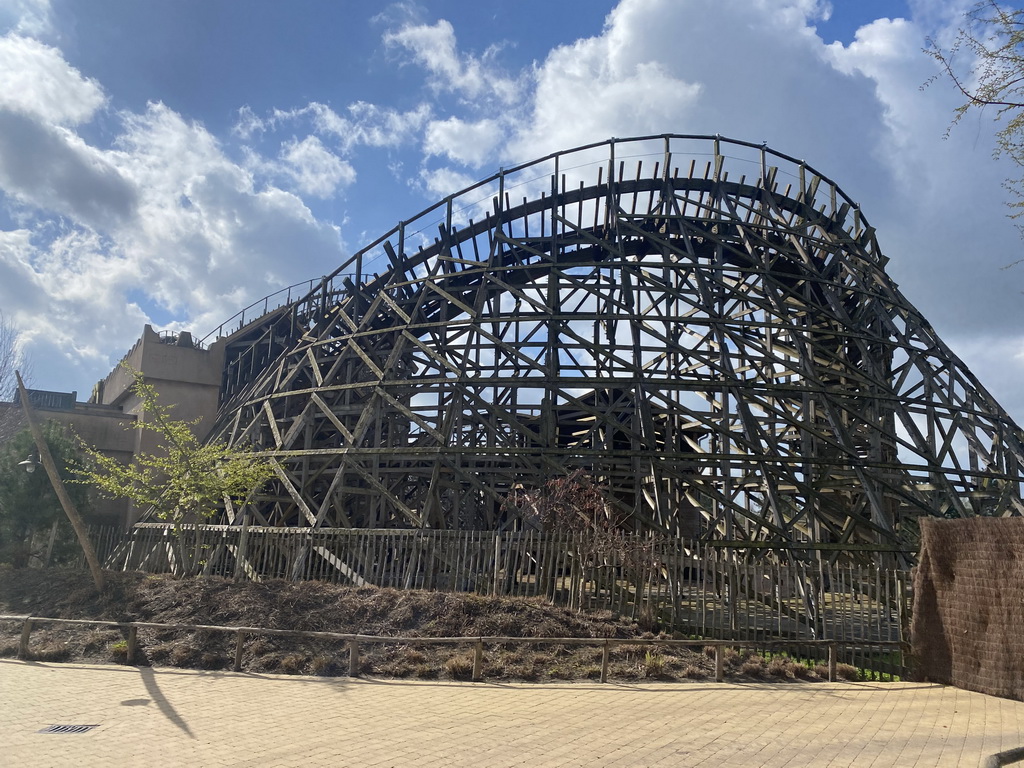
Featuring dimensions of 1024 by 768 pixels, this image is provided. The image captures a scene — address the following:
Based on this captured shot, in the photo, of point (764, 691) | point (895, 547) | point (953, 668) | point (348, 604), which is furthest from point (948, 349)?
point (348, 604)

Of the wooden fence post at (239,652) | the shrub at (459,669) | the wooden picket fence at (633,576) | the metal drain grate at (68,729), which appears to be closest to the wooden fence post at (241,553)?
the wooden picket fence at (633,576)

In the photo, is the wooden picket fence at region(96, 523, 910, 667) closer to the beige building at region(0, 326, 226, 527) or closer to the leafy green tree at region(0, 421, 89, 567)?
the leafy green tree at region(0, 421, 89, 567)

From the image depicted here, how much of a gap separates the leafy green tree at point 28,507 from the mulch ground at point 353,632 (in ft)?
17.4

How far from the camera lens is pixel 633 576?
12172 mm

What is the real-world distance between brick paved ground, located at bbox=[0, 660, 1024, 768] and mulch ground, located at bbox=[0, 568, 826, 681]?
0.55 m

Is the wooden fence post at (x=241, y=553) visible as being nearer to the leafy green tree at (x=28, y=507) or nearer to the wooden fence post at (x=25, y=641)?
the wooden fence post at (x=25, y=641)

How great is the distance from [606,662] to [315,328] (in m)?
16.4

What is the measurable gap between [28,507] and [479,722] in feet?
53.5

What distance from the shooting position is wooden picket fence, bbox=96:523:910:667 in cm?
1138

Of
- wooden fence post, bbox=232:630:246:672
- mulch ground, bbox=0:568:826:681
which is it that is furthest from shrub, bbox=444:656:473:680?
wooden fence post, bbox=232:630:246:672

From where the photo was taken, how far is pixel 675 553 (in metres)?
11.8

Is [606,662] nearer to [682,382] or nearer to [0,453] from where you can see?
[682,382]

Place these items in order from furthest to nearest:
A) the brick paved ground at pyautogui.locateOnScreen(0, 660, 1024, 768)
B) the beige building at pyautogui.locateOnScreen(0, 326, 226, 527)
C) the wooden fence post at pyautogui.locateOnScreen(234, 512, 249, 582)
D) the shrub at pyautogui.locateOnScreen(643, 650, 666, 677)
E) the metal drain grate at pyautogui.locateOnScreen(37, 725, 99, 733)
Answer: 1. the beige building at pyautogui.locateOnScreen(0, 326, 226, 527)
2. the wooden fence post at pyautogui.locateOnScreen(234, 512, 249, 582)
3. the shrub at pyautogui.locateOnScreen(643, 650, 666, 677)
4. the metal drain grate at pyautogui.locateOnScreen(37, 725, 99, 733)
5. the brick paved ground at pyautogui.locateOnScreen(0, 660, 1024, 768)

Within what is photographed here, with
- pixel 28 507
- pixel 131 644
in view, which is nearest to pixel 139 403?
pixel 28 507
